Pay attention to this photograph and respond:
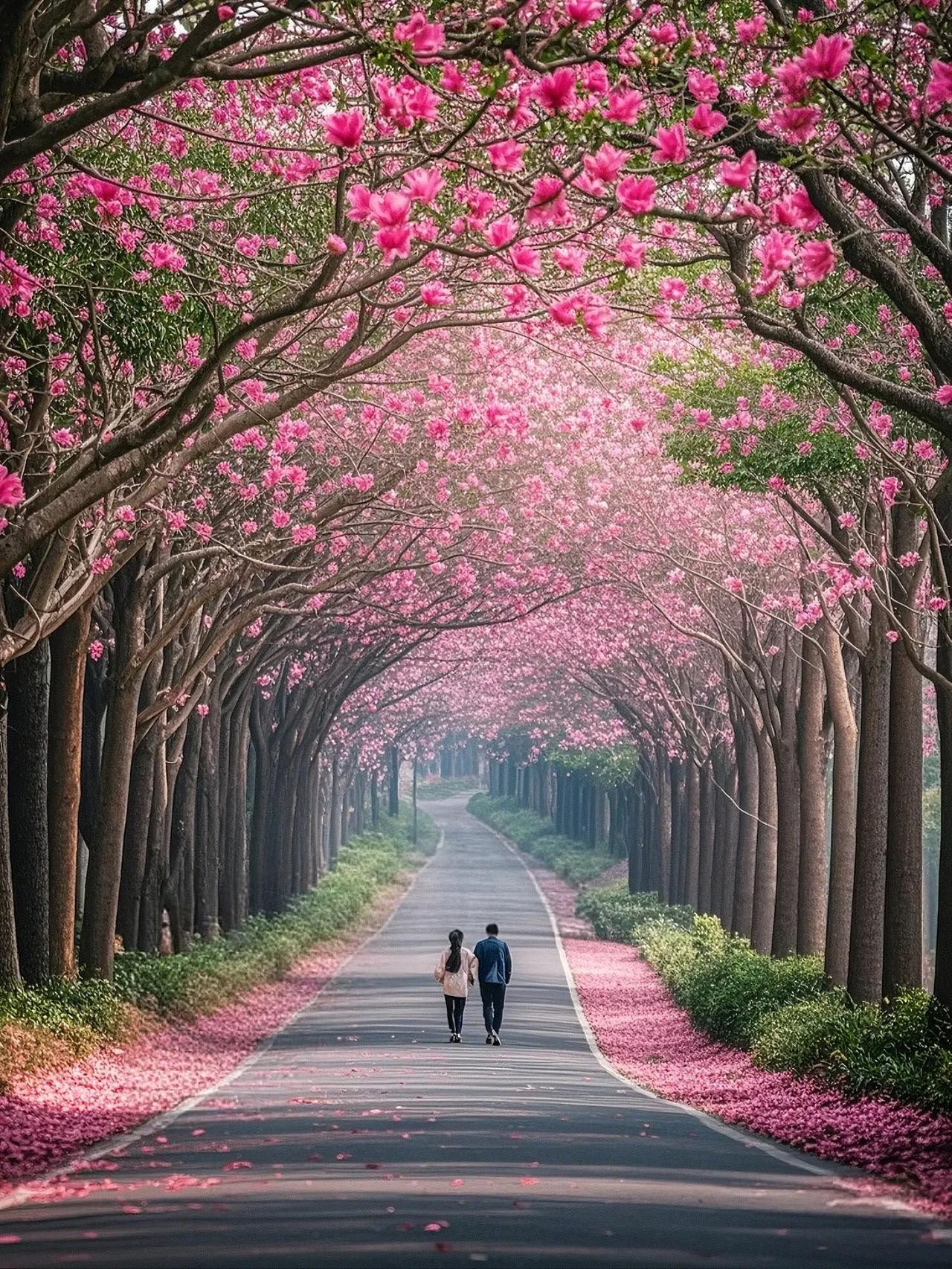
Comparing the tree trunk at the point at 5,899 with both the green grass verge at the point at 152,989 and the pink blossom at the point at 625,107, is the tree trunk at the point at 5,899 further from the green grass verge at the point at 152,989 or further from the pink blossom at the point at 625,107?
the pink blossom at the point at 625,107

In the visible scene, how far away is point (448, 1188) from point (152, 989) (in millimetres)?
13173

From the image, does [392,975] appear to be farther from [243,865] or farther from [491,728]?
[491,728]

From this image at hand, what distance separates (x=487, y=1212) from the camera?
8.88 m

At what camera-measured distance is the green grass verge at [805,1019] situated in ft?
46.8

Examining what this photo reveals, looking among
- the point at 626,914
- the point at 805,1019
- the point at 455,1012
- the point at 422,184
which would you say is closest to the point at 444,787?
the point at 626,914

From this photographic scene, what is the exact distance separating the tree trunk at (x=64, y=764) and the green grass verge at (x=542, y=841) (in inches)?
1918

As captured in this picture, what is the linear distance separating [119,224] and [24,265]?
2.35 feet

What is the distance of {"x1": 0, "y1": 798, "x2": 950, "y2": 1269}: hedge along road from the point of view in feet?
25.6

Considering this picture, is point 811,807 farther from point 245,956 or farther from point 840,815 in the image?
point 245,956

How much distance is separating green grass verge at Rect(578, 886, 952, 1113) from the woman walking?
11.1 ft

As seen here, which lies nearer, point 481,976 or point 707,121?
point 707,121

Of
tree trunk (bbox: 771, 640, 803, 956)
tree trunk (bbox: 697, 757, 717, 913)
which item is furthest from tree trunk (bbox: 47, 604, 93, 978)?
tree trunk (bbox: 697, 757, 717, 913)

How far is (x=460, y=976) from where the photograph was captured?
23.5 metres

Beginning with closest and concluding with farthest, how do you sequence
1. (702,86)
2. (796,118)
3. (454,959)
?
1. (796,118)
2. (702,86)
3. (454,959)
